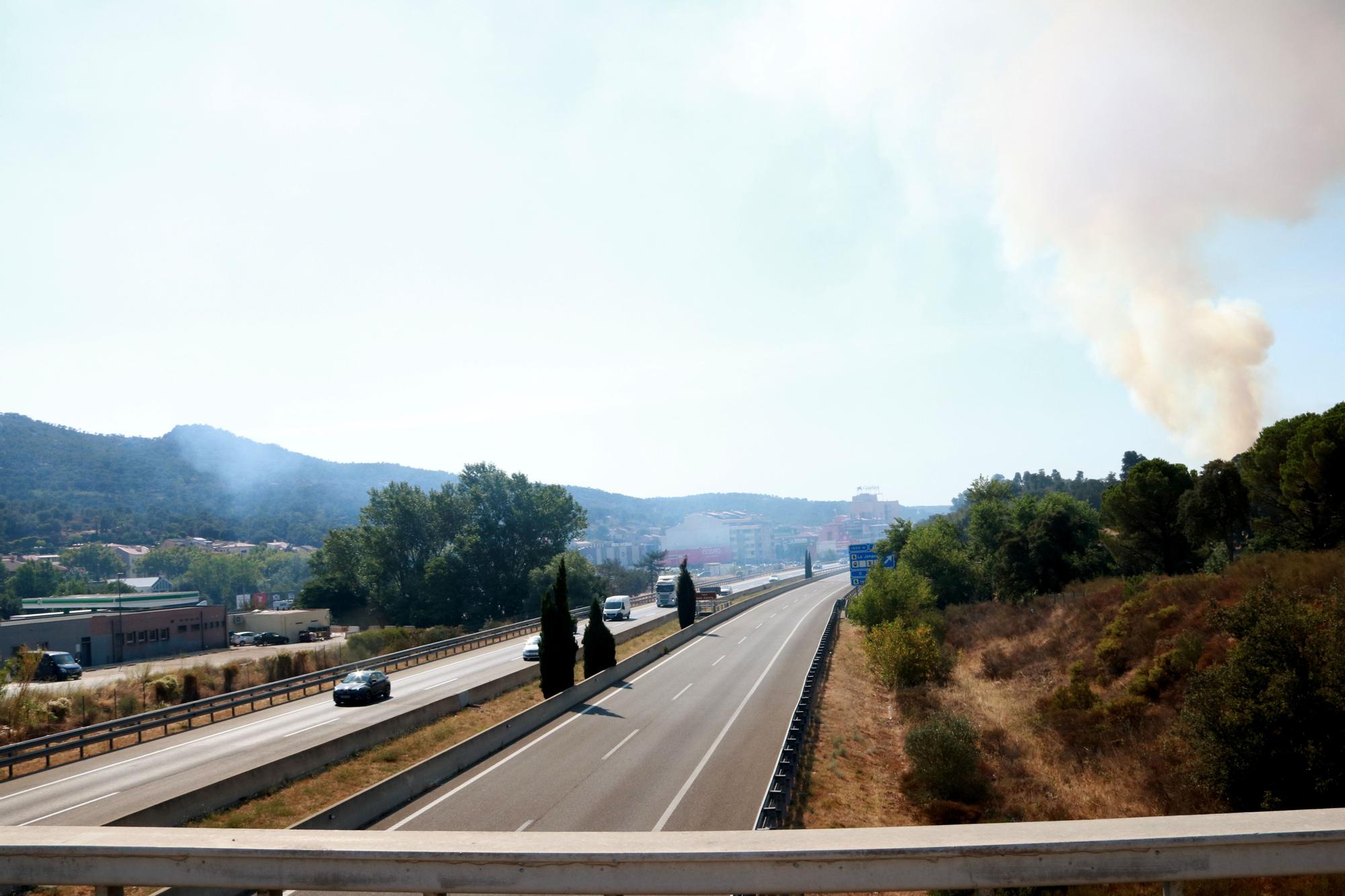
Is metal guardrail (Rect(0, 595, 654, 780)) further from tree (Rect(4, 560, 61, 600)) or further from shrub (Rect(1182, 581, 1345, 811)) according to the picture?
tree (Rect(4, 560, 61, 600))

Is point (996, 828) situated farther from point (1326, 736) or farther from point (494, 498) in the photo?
point (494, 498)

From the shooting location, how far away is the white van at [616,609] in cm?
7094

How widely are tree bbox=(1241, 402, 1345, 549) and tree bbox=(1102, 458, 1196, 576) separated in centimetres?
454

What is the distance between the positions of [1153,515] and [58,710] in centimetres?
5679

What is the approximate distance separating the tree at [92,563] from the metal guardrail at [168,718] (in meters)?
191

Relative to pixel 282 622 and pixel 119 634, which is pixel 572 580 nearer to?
pixel 282 622

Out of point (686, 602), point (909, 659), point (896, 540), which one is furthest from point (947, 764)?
point (896, 540)

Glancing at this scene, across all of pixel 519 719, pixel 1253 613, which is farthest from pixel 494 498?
pixel 1253 613

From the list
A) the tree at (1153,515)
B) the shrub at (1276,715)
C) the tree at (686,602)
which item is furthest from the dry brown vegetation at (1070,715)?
the tree at (686,602)

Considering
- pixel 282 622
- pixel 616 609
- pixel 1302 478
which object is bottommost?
pixel 282 622

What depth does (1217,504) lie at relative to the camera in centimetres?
4441

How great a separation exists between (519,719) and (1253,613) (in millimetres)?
19382

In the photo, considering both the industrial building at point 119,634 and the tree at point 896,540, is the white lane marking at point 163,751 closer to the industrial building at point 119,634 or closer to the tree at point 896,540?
the industrial building at point 119,634

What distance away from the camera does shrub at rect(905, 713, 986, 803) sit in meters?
19.8
